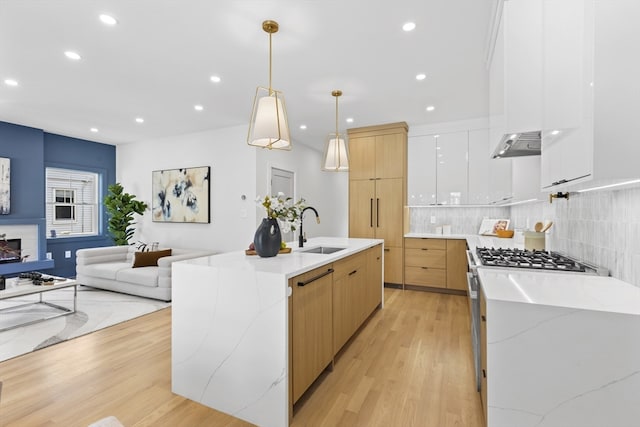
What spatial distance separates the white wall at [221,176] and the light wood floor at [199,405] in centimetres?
233

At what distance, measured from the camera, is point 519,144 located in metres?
2.00

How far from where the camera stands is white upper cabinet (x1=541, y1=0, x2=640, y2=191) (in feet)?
3.38

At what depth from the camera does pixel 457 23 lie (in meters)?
2.35

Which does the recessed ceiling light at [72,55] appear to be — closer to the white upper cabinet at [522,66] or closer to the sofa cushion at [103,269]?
the sofa cushion at [103,269]

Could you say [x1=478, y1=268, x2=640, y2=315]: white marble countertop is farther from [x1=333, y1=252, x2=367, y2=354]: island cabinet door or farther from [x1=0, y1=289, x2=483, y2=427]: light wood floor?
[x1=333, y1=252, x2=367, y2=354]: island cabinet door

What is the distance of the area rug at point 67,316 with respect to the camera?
9.33 feet

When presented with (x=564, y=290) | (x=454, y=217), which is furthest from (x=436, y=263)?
(x=564, y=290)

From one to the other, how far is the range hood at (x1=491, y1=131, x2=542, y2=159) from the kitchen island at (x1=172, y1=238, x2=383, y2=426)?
1.41m

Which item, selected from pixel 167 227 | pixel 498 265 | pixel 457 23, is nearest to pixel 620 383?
pixel 498 265

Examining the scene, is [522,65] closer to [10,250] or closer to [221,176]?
[221,176]

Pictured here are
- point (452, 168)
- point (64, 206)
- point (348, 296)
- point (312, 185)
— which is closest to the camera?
point (348, 296)

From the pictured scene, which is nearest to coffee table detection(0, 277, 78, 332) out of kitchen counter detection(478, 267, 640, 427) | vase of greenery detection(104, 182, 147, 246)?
vase of greenery detection(104, 182, 147, 246)

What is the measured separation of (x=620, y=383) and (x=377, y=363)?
163 centimetres

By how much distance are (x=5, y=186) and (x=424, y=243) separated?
22.0ft
